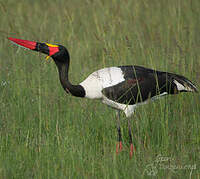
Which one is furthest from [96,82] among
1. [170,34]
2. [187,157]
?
[170,34]

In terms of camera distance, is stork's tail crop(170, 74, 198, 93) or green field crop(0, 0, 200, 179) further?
stork's tail crop(170, 74, 198, 93)

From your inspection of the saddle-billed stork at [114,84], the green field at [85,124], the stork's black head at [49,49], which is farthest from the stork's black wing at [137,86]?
the stork's black head at [49,49]

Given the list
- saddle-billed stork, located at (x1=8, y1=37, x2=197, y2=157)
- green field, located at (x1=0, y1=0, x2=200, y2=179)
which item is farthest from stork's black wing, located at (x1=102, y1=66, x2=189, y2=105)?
green field, located at (x1=0, y1=0, x2=200, y2=179)

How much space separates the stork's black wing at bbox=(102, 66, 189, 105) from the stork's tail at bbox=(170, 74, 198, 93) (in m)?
0.01

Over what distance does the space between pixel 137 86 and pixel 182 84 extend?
502mm

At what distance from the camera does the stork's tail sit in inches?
181

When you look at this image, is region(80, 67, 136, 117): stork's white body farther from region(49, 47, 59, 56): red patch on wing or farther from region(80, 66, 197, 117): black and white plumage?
region(49, 47, 59, 56): red patch on wing

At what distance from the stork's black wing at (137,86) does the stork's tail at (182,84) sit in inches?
0.4

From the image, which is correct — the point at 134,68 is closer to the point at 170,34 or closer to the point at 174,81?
the point at 174,81

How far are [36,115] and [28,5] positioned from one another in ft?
15.3

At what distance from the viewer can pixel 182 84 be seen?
464cm

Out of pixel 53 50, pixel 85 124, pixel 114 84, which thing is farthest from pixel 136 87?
pixel 53 50

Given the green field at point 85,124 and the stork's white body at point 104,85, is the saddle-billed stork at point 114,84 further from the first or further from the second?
the green field at point 85,124

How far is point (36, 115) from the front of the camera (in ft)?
15.0
